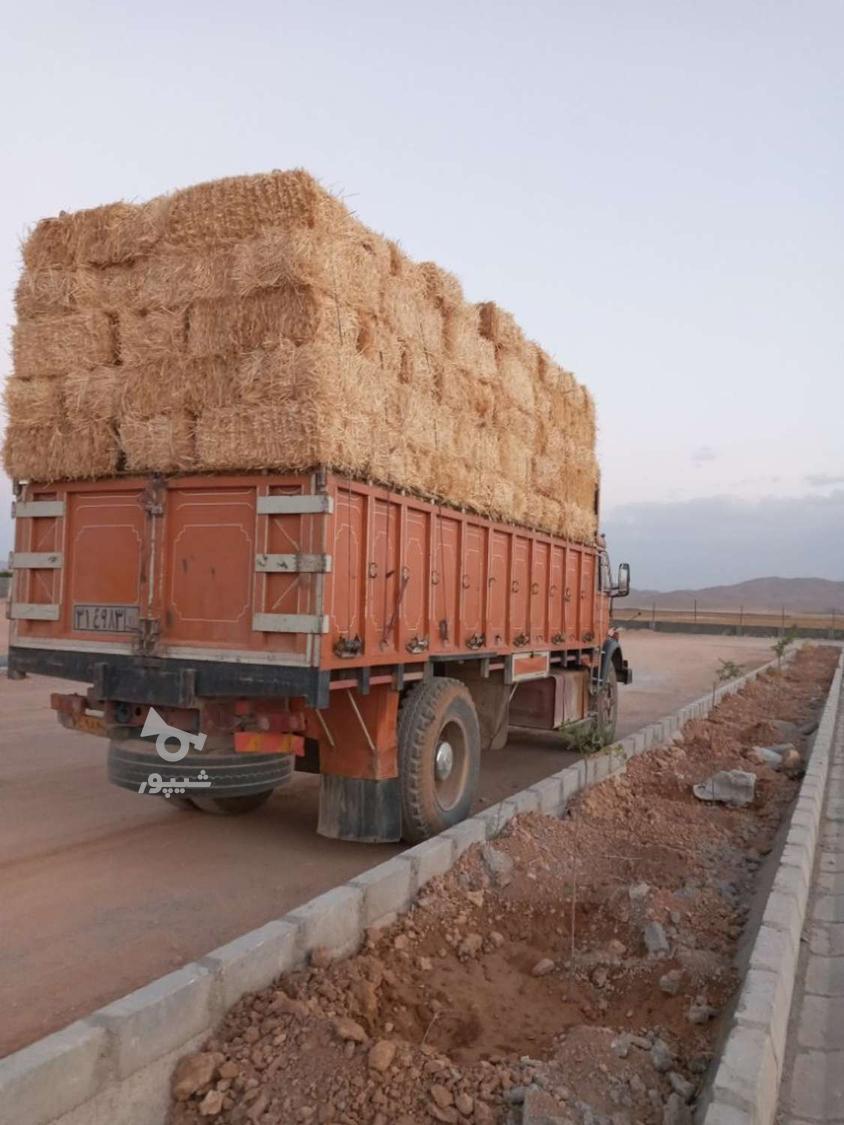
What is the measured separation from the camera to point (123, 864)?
248 inches

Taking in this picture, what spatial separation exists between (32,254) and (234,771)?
4.25 m

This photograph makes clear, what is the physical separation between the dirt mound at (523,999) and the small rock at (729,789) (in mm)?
1013

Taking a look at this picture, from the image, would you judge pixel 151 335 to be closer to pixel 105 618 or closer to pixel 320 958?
pixel 105 618

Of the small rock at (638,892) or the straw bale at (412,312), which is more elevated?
the straw bale at (412,312)

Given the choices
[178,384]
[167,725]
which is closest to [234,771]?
[167,725]

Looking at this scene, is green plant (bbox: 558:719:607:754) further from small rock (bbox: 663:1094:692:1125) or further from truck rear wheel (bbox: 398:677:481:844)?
small rock (bbox: 663:1094:692:1125)

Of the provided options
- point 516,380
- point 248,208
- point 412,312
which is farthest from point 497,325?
point 248,208

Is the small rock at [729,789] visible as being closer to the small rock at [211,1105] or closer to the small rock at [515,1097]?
the small rock at [515,1097]

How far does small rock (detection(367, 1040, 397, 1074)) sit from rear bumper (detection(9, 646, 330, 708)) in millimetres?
2198

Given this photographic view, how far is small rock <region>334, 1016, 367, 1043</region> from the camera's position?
146 inches

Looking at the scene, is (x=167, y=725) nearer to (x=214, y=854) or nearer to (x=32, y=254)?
(x=214, y=854)

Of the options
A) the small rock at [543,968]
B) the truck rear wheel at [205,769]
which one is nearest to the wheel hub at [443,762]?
the truck rear wheel at [205,769]

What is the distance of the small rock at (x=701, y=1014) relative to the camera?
420 centimetres

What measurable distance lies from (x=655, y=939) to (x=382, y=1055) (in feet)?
6.60
